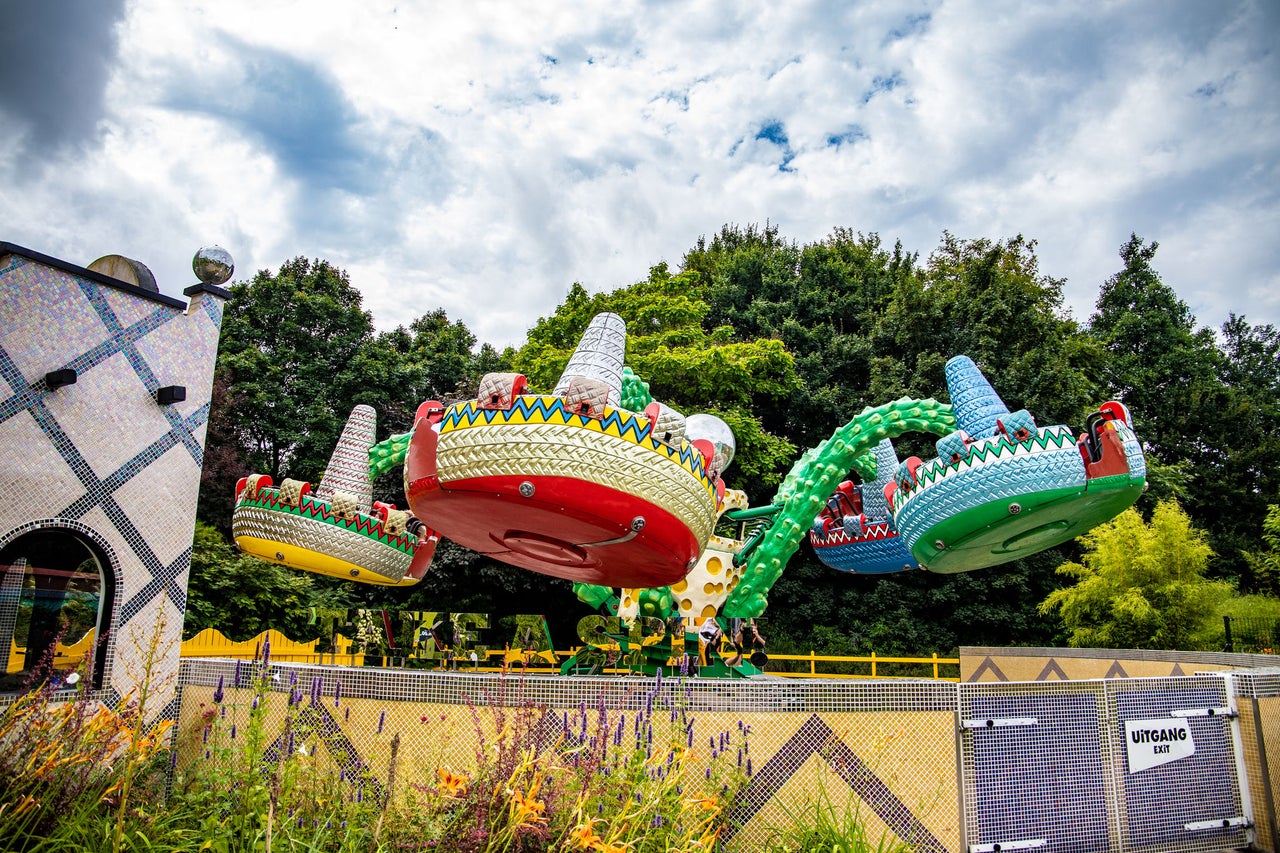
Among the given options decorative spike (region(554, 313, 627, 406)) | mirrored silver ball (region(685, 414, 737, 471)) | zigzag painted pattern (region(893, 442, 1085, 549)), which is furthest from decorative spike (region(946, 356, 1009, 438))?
decorative spike (region(554, 313, 627, 406))

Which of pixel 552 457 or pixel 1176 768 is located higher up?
pixel 552 457

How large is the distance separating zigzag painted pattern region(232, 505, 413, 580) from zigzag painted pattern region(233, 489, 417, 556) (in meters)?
0.03

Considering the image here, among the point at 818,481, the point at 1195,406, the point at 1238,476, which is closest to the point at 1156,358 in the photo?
the point at 1195,406

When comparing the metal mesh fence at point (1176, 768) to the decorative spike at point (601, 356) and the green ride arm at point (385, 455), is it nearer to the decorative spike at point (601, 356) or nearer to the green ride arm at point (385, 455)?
the decorative spike at point (601, 356)

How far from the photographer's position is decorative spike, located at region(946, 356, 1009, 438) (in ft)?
23.6

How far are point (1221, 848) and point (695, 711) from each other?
11.4 feet

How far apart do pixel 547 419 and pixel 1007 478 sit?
402 cm

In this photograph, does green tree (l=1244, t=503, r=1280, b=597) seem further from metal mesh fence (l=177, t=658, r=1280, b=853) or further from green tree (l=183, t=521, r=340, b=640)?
green tree (l=183, t=521, r=340, b=640)

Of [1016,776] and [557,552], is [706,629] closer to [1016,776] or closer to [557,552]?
[557,552]

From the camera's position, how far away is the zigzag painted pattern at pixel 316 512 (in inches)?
312

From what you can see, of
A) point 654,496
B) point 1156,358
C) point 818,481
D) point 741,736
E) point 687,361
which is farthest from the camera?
point 1156,358

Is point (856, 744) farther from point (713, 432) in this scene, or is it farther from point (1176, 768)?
point (713, 432)

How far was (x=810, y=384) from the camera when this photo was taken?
22234 millimetres

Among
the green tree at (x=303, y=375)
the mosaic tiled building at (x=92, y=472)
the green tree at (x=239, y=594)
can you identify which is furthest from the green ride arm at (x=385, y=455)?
the green tree at (x=303, y=375)
